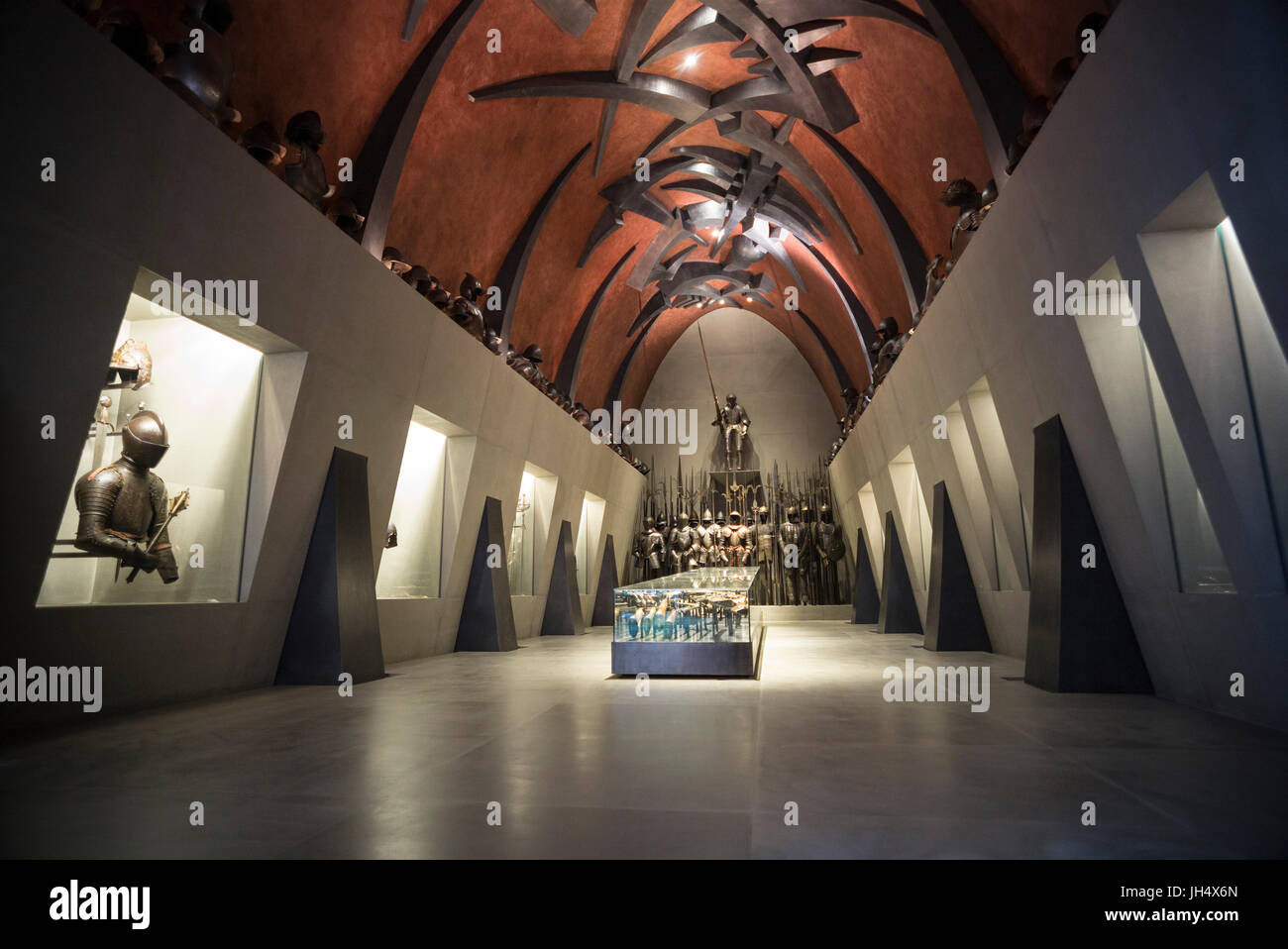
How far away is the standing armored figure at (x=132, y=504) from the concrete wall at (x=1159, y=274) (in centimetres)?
785

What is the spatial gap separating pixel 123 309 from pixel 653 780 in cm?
520

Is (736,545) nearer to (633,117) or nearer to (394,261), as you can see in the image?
(633,117)

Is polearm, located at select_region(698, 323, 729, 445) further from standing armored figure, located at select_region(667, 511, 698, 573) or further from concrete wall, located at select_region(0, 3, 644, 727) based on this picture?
concrete wall, located at select_region(0, 3, 644, 727)

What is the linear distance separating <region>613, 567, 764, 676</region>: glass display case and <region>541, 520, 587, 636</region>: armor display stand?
8729 millimetres

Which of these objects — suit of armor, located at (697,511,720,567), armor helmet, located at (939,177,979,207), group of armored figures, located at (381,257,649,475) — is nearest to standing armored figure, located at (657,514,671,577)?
suit of armor, located at (697,511,720,567)

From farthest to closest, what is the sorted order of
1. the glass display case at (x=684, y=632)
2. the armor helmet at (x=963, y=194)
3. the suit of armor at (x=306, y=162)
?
1. the armor helmet at (x=963, y=194)
2. the glass display case at (x=684, y=632)
3. the suit of armor at (x=306, y=162)

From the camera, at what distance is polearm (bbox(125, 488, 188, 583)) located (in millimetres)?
6836

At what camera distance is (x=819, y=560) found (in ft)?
84.9

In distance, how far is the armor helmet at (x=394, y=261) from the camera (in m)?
10.3

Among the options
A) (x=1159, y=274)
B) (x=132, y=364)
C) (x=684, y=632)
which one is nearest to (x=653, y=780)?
(x=1159, y=274)

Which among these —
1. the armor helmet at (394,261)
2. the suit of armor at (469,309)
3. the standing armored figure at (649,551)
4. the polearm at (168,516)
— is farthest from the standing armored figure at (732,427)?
the polearm at (168,516)

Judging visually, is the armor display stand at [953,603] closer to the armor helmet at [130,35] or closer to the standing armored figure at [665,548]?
the armor helmet at [130,35]
